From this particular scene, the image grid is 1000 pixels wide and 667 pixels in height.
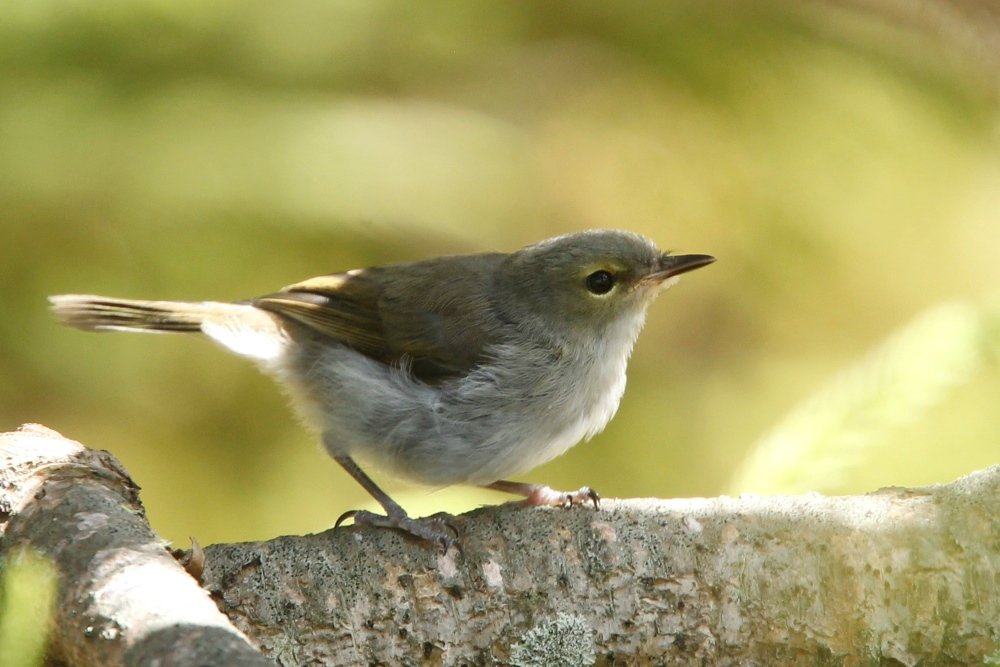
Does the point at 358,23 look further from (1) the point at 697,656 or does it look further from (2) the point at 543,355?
(1) the point at 697,656

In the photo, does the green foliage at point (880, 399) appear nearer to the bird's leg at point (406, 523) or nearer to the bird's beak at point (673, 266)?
the bird's beak at point (673, 266)

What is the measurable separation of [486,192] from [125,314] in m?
1.71

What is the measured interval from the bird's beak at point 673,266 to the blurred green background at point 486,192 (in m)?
0.78

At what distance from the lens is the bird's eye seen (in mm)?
3615

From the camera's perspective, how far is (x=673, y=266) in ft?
11.7

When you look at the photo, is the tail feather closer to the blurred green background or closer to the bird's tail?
the bird's tail

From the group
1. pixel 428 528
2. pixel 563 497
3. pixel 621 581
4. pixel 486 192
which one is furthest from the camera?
pixel 486 192

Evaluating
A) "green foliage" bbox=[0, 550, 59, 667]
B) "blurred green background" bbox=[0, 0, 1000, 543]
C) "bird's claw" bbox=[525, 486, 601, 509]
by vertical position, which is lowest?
"green foliage" bbox=[0, 550, 59, 667]

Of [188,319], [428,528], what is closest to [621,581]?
[428,528]

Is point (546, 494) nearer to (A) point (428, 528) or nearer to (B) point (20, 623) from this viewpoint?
(A) point (428, 528)

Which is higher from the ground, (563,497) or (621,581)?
(563,497)

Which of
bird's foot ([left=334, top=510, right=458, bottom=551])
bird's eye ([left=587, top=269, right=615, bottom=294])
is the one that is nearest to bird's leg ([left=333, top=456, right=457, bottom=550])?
bird's foot ([left=334, top=510, right=458, bottom=551])

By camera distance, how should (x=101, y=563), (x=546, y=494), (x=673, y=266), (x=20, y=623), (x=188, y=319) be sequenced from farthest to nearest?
(x=188, y=319) < (x=673, y=266) < (x=546, y=494) < (x=101, y=563) < (x=20, y=623)

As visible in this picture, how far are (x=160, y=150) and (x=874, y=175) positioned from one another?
3.34 metres
